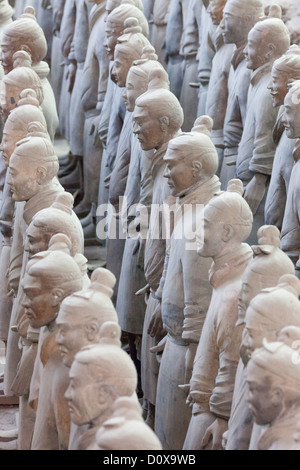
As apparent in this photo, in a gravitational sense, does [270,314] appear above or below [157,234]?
above

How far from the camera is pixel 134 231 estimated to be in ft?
26.2

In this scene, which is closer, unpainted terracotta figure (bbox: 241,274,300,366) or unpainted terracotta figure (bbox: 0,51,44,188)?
unpainted terracotta figure (bbox: 241,274,300,366)

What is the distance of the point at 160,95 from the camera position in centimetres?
739

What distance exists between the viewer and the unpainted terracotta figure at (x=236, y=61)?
8.49 m

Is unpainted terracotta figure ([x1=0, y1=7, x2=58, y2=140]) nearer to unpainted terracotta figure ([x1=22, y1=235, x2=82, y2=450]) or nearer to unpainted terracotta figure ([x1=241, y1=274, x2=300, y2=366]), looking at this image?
unpainted terracotta figure ([x1=22, y1=235, x2=82, y2=450])

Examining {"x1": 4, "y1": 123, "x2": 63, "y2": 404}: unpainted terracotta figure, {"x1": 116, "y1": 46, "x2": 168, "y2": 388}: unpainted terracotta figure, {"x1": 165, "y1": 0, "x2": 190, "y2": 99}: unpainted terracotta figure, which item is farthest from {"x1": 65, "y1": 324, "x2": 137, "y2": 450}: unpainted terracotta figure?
{"x1": 165, "y1": 0, "x2": 190, "y2": 99}: unpainted terracotta figure

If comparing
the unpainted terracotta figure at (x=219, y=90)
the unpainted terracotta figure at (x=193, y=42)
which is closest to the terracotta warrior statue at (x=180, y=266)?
the unpainted terracotta figure at (x=219, y=90)

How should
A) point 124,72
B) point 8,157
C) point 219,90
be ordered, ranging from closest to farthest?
point 8,157
point 124,72
point 219,90

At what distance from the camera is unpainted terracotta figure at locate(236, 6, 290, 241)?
783cm

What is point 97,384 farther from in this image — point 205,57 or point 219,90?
point 205,57

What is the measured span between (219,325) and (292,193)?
1.41 meters

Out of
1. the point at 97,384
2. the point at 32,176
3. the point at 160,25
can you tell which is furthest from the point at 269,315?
the point at 160,25

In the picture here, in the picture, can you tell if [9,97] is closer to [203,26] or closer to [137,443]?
[203,26]
